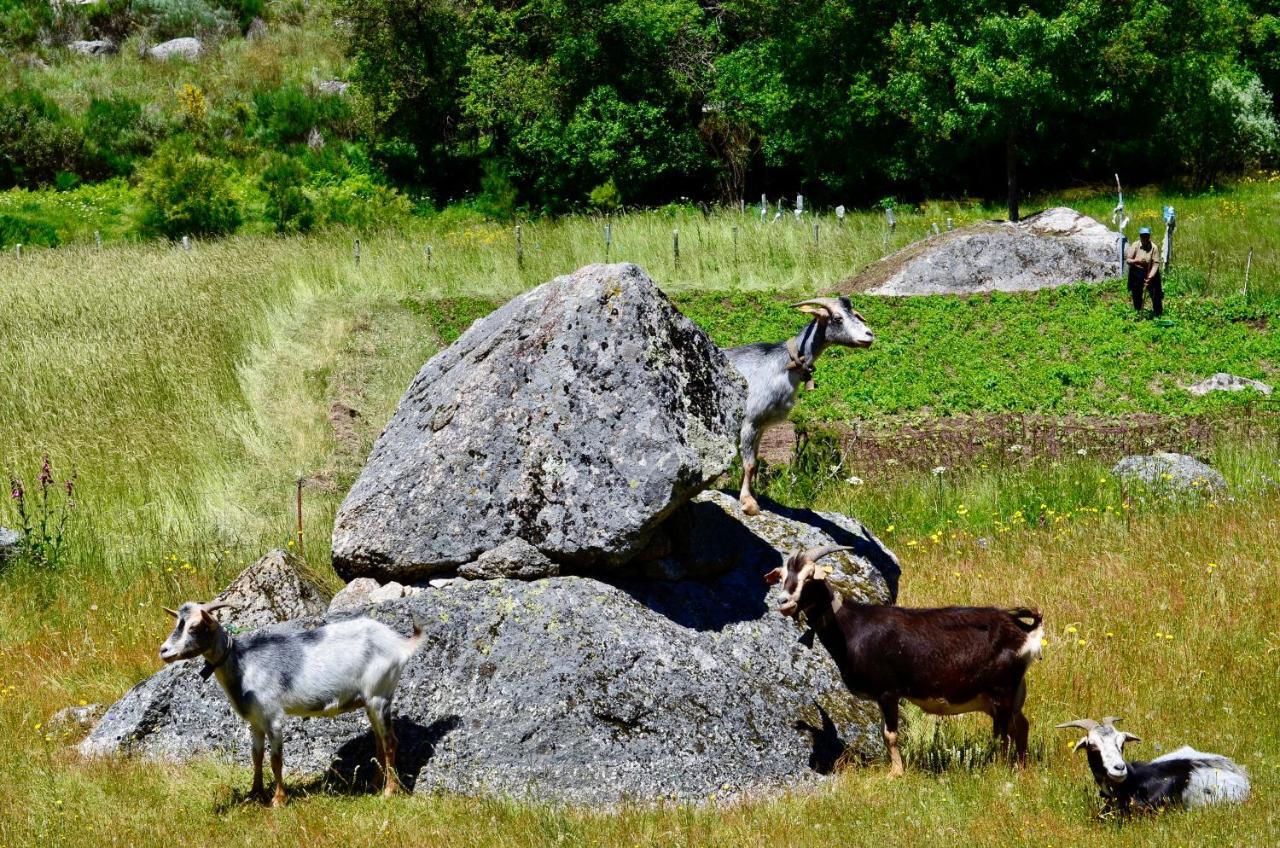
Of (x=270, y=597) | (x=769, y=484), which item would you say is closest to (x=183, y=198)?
(x=769, y=484)

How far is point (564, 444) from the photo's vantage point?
311 inches

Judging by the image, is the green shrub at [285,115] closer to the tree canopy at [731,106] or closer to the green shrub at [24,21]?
the tree canopy at [731,106]

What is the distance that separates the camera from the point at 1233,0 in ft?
134

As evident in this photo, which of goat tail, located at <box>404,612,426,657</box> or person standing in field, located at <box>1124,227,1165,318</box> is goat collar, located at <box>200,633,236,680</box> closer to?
goat tail, located at <box>404,612,426,657</box>

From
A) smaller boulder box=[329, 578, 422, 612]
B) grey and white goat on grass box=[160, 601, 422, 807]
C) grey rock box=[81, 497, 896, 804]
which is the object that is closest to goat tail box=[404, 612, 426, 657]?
grey and white goat on grass box=[160, 601, 422, 807]

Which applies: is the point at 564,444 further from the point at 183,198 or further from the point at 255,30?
the point at 255,30

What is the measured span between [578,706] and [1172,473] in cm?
847

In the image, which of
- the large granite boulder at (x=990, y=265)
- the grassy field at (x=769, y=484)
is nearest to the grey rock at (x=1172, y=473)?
the grassy field at (x=769, y=484)

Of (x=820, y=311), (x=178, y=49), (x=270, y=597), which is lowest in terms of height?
(x=270, y=597)

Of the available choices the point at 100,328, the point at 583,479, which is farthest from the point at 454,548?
the point at 100,328

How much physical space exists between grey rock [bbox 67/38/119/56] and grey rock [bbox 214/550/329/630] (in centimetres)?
4694

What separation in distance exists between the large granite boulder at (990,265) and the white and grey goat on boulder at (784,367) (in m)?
17.2

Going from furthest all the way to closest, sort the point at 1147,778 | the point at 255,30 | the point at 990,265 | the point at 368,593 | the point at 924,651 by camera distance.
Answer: the point at 255,30 → the point at 990,265 → the point at 368,593 → the point at 924,651 → the point at 1147,778

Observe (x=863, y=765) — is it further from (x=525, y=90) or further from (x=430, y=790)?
(x=525, y=90)
